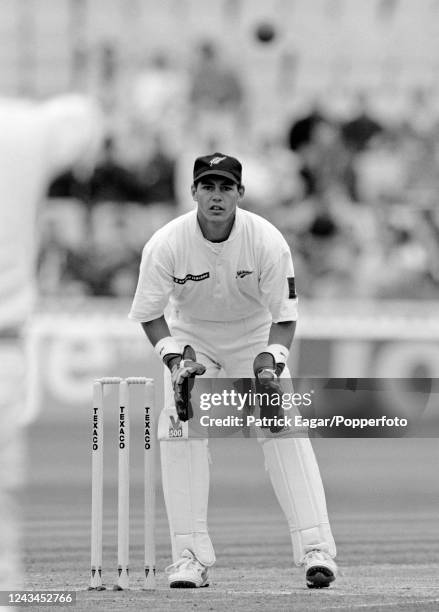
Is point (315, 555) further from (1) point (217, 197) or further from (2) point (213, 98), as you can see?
(2) point (213, 98)

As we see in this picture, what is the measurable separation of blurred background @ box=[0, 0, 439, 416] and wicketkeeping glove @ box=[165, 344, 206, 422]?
583 cm

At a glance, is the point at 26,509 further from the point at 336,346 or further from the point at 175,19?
the point at 175,19

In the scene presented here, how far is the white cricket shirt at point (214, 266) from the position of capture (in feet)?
16.7

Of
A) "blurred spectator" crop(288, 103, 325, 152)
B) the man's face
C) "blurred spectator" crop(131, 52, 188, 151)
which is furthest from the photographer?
"blurred spectator" crop(288, 103, 325, 152)

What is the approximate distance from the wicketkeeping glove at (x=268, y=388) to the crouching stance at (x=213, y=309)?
36mm

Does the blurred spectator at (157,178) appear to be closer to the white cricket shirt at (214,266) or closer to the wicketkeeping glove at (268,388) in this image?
the white cricket shirt at (214,266)

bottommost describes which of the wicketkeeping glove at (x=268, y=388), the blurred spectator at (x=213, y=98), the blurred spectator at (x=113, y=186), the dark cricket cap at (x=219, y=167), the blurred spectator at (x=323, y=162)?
the wicketkeeping glove at (x=268, y=388)

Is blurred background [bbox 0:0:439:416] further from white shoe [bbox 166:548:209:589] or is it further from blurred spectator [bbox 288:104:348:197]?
white shoe [bbox 166:548:209:589]

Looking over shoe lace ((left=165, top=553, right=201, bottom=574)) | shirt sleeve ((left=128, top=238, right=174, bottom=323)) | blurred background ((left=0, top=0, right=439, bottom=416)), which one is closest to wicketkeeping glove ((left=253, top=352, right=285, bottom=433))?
shirt sleeve ((left=128, top=238, right=174, bottom=323))

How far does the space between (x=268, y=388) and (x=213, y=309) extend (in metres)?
0.49

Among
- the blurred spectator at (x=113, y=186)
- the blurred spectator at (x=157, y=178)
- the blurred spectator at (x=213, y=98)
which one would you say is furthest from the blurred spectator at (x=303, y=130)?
the blurred spectator at (x=113, y=186)

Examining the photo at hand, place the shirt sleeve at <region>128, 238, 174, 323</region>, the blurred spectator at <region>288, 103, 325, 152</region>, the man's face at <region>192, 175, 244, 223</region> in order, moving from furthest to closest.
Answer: the blurred spectator at <region>288, 103, 325, 152</region>
the shirt sleeve at <region>128, 238, 174, 323</region>
the man's face at <region>192, 175, 244, 223</region>

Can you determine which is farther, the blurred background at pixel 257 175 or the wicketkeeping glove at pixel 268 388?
the blurred background at pixel 257 175

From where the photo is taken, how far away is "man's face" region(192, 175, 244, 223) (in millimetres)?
4965
